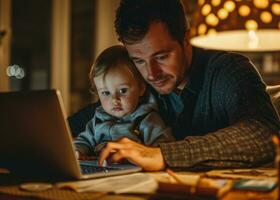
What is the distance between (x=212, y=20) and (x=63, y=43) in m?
3.35

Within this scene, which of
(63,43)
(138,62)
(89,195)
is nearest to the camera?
(89,195)

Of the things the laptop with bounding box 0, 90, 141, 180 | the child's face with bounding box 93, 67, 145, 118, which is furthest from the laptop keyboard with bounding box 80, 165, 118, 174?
the child's face with bounding box 93, 67, 145, 118

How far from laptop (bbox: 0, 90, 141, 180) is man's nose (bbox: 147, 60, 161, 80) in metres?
0.48

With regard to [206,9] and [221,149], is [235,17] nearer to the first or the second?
[206,9]

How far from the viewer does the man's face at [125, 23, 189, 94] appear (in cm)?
162

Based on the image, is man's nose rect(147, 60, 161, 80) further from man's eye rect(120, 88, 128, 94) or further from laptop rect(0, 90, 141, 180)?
laptop rect(0, 90, 141, 180)

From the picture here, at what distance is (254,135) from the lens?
4.14 feet

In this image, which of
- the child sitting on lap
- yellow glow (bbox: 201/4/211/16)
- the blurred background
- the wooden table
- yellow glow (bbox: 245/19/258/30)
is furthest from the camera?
the blurred background

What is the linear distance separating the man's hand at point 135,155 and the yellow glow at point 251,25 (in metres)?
0.38

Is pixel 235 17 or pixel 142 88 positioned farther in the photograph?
pixel 142 88

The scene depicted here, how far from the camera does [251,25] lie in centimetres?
113

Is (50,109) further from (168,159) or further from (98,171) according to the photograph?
(168,159)

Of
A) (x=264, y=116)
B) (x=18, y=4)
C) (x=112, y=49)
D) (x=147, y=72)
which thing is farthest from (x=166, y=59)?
(x=18, y=4)

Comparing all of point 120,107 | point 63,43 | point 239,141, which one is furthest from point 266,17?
point 63,43
